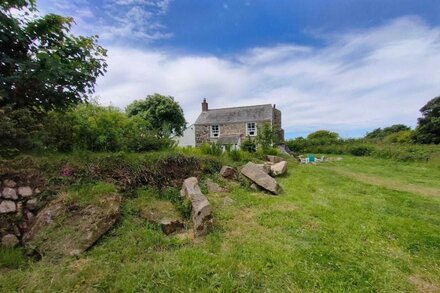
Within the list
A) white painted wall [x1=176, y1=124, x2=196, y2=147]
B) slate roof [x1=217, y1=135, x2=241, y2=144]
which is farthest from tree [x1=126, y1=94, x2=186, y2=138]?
slate roof [x1=217, y1=135, x2=241, y2=144]

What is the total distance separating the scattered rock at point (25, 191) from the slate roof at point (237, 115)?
22.9 metres

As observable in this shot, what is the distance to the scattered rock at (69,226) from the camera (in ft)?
11.5

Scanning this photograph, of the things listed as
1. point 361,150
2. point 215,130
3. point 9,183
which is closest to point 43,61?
point 9,183

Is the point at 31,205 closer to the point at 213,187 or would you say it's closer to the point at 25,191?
the point at 25,191

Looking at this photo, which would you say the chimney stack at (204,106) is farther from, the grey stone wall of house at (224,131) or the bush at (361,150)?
the bush at (361,150)

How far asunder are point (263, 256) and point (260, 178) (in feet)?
12.3

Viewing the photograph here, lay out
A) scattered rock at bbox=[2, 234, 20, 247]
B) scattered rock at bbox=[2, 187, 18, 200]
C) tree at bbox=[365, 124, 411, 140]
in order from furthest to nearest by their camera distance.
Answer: tree at bbox=[365, 124, 411, 140] → scattered rock at bbox=[2, 187, 18, 200] → scattered rock at bbox=[2, 234, 20, 247]

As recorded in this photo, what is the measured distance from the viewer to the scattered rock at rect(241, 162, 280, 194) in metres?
6.87

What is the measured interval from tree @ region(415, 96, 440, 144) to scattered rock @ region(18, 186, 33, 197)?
2859 centimetres

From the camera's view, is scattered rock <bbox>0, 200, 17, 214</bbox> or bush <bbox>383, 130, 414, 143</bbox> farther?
bush <bbox>383, 130, 414, 143</bbox>

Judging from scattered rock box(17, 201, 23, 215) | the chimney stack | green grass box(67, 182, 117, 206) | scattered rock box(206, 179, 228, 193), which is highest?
the chimney stack

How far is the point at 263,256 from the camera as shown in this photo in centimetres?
350

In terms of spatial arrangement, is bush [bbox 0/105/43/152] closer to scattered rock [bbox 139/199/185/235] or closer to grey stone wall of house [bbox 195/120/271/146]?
scattered rock [bbox 139/199/185/235]

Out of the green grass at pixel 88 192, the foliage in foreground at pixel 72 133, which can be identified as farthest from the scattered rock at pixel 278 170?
the green grass at pixel 88 192
